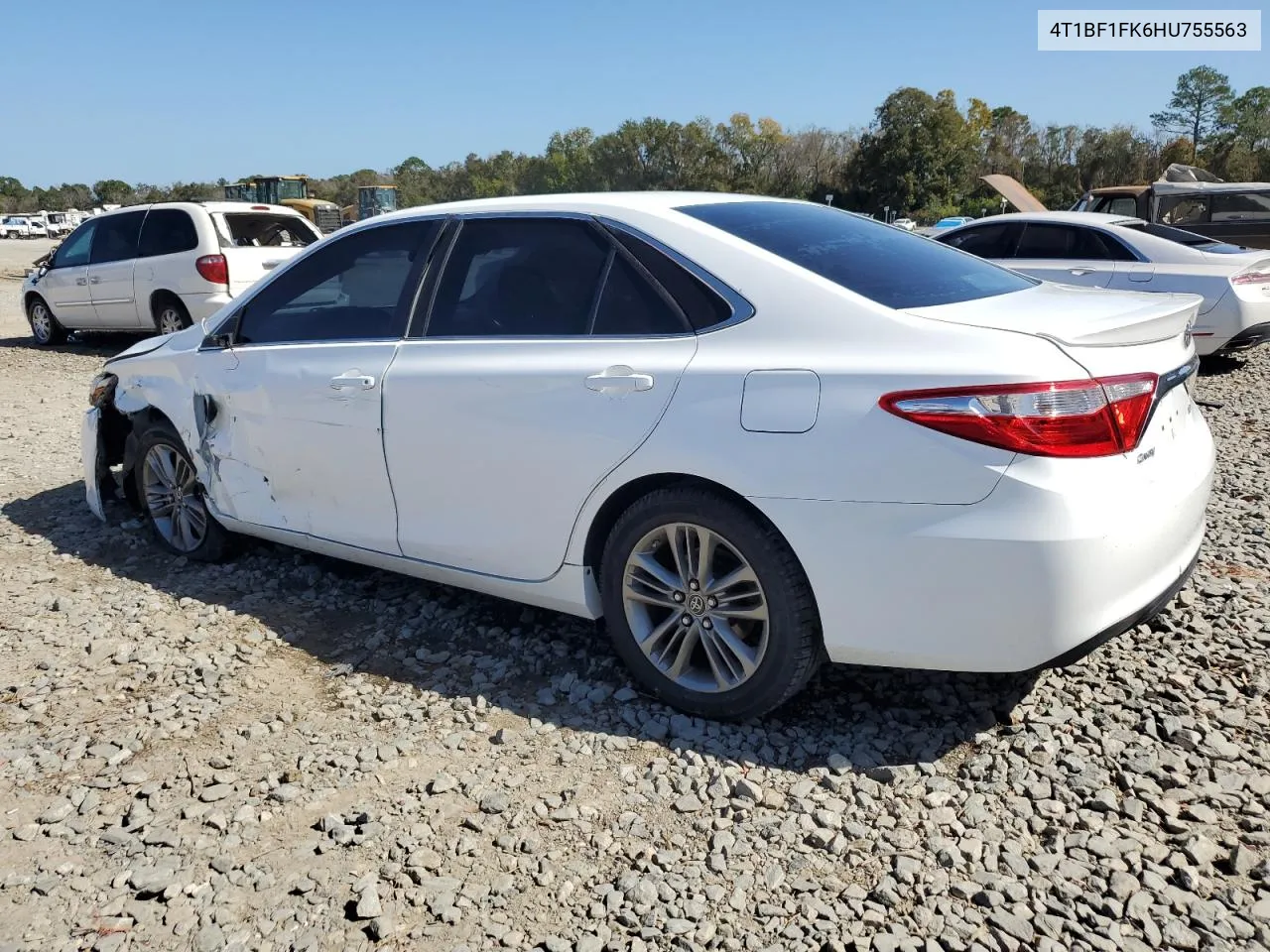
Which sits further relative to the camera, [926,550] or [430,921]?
[926,550]

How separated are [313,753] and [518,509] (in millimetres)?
1028

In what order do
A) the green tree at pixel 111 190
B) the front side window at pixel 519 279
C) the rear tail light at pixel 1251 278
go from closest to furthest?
the front side window at pixel 519 279, the rear tail light at pixel 1251 278, the green tree at pixel 111 190

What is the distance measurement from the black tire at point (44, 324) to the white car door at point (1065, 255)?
12.0 meters

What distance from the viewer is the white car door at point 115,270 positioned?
12023mm

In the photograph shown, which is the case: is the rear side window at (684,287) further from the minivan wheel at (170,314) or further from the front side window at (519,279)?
the minivan wheel at (170,314)

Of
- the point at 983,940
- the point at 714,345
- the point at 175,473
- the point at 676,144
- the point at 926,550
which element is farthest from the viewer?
the point at 676,144

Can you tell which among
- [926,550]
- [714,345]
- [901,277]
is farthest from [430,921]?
[901,277]

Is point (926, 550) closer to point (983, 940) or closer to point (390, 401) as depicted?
point (983, 940)

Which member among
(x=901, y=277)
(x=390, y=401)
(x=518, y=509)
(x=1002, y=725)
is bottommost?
(x=1002, y=725)

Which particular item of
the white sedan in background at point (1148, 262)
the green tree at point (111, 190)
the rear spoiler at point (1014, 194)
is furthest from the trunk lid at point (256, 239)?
the green tree at point (111, 190)

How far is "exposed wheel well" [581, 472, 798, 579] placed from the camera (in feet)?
9.98

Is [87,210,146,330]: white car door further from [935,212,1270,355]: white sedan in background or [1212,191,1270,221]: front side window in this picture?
[1212,191,1270,221]: front side window

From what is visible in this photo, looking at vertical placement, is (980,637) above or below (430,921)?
above

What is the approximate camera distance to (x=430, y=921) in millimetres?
2475
